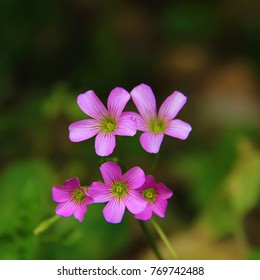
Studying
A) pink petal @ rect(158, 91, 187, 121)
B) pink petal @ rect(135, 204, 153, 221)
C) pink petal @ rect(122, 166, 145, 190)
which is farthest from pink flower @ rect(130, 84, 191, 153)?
pink petal @ rect(135, 204, 153, 221)

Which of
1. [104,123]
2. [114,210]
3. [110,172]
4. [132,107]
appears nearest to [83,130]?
[104,123]

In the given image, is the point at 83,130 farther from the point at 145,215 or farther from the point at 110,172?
the point at 145,215

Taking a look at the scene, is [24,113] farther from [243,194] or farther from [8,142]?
[243,194]

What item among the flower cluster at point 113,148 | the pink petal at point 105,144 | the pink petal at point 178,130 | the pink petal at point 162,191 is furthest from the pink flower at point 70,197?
the pink petal at point 178,130

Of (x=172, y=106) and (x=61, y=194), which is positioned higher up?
(x=172, y=106)

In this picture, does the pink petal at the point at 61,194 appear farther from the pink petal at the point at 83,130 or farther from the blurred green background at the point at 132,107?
the blurred green background at the point at 132,107

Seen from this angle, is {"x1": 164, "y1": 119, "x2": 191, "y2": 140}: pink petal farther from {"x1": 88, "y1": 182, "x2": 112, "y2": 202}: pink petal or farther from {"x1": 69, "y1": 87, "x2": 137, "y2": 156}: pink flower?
{"x1": 88, "y1": 182, "x2": 112, "y2": 202}: pink petal
